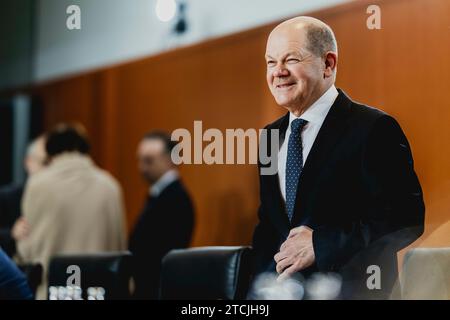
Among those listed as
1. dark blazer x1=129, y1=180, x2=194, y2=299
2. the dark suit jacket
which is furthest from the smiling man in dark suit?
the dark suit jacket

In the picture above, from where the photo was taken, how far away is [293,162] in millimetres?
2418

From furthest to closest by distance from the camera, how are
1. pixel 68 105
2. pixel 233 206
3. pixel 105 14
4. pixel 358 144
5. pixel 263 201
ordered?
pixel 68 105, pixel 233 206, pixel 105 14, pixel 263 201, pixel 358 144

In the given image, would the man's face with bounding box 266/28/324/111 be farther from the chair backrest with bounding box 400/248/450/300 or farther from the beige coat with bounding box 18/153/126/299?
the beige coat with bounding box 18/153/126/299

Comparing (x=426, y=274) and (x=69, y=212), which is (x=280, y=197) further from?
(x=69, y=212)

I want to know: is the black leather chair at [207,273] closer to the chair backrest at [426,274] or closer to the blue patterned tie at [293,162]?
the blue patterned tie at [293,162]

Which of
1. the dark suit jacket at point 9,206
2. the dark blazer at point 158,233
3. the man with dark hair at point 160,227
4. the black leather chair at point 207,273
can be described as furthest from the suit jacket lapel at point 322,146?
the dark suit jacket at point 9,206

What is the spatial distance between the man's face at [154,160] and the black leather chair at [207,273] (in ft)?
4.34

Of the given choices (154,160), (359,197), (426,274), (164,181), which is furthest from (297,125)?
(154,160)

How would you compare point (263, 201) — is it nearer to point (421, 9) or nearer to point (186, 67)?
point (421, 9)

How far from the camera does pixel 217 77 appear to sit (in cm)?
415

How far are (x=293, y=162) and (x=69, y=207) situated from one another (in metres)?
1.99

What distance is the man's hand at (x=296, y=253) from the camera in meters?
2.37
